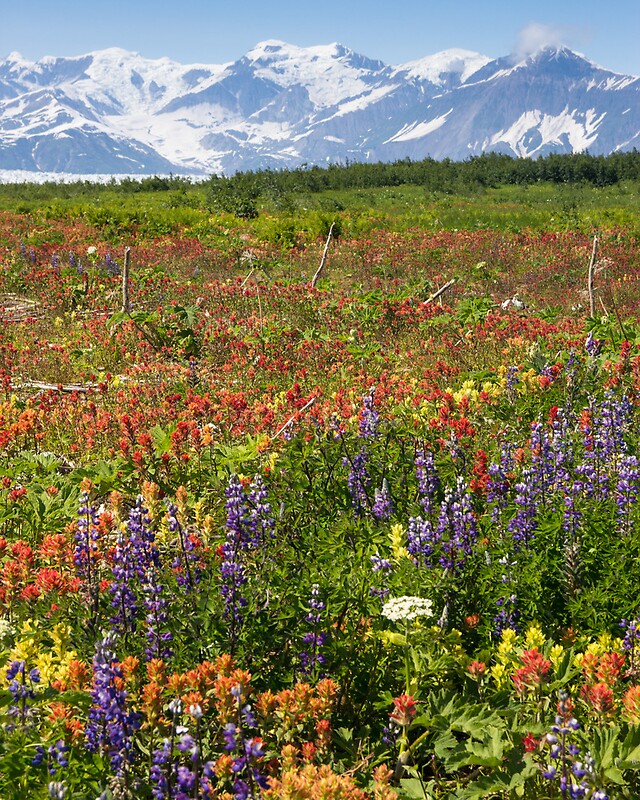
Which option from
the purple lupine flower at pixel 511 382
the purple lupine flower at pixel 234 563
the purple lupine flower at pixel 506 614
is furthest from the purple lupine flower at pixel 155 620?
the purple lupine flower at pixel 511 382

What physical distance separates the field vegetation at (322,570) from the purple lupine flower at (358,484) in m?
0.02

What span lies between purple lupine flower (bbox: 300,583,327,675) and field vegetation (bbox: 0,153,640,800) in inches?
0.6

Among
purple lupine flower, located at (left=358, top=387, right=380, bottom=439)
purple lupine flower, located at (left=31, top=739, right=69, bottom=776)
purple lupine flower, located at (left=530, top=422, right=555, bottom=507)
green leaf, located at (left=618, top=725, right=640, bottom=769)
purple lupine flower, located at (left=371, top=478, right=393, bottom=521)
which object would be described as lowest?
green leaf, located at (left=618, top=725, right=640, bottom=769)

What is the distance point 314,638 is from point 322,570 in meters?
0.49

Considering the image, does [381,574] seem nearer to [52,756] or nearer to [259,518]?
[259,518]

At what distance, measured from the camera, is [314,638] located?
291 cm

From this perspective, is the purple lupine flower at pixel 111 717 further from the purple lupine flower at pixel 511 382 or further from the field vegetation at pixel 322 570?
the purple lupine flower at pixel 511 382

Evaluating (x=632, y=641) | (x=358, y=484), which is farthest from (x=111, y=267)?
(x=632, y=641)

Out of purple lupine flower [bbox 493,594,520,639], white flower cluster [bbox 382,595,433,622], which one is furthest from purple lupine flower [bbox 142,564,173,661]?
purple lupine flower [bbox 493,594,520,639]

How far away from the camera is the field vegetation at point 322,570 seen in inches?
94.1

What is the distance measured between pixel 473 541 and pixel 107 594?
1914mm

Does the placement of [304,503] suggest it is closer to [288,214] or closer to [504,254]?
[504,254]

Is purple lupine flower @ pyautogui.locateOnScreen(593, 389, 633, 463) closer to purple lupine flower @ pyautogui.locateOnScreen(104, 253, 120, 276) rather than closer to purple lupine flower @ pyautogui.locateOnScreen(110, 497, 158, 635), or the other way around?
purple lupine flower @ pyautogui.locateOnScreen(110, 497, 158, 635)

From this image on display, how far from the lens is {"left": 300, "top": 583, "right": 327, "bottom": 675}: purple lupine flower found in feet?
9.58
